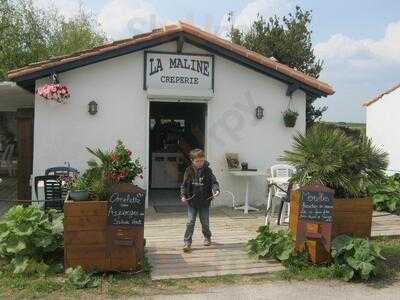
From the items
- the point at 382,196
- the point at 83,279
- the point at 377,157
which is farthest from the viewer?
the point at 382,196

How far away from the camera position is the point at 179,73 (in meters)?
11.2

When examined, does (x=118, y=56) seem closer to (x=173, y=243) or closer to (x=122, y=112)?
(x=122, y=112)

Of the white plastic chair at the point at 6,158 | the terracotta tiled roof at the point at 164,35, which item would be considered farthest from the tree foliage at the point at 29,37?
the terracotta tiled roof at the point at 164,35

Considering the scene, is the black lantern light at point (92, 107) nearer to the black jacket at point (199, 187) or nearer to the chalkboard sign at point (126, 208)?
the black jacket at point (199, 187)

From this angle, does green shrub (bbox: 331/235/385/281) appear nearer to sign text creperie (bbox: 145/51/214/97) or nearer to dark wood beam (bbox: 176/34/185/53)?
sign text creperie (bbox: 145/51/214/97)

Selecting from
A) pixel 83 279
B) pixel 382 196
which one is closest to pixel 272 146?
pixel 382 196

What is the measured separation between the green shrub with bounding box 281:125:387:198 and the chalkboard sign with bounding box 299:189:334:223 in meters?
0.35

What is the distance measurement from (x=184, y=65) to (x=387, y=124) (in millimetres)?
8222

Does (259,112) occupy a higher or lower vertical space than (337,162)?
higher

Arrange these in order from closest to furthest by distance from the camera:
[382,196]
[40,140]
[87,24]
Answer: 1. [40,140]
2. [382,196]
3. [87,24]

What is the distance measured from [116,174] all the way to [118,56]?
4732mm

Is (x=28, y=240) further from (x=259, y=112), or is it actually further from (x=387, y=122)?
(x=387, y=122)

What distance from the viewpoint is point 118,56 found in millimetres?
10812

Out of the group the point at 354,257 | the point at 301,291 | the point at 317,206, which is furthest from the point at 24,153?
the point at 354,257
